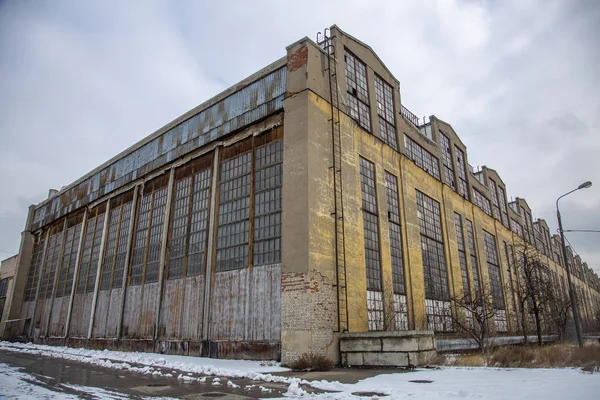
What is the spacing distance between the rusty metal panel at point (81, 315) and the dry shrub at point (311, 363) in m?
16.2

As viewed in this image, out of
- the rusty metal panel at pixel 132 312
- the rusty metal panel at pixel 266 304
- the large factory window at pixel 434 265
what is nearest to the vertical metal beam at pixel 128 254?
the rusty metal panel at pixel 132 312

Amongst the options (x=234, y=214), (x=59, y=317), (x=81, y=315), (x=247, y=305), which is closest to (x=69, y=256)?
(x=59, y=317)

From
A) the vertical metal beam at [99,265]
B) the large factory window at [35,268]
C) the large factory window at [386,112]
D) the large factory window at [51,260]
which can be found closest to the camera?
the large factory window at [386,112]

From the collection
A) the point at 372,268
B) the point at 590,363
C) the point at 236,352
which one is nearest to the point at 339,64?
A: the point at 372,268

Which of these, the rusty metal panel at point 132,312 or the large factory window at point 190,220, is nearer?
the large factory window at point 190,220

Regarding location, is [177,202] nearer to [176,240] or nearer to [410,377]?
[176,240]

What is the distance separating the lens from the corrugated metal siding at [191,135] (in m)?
16.9

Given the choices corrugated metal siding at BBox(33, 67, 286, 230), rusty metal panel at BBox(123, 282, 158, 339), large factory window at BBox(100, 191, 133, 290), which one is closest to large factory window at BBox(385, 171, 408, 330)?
corrugated metal siding at BBox(33, 67, 286, 230)

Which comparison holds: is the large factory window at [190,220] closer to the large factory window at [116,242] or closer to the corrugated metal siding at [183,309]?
the corrugated metal siding at [183,309]

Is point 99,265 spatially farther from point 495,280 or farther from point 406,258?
point 495,280

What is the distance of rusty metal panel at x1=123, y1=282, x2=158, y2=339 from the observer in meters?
18.8

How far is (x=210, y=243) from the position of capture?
1697 centimetres

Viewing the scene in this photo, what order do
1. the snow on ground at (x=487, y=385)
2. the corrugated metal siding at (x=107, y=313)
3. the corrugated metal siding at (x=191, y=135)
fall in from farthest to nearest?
the corrugated metal siding at (x=107, y=313), the corrugated metal siding at (x=191, y=135), the snow on ground at (x=487, y=385)

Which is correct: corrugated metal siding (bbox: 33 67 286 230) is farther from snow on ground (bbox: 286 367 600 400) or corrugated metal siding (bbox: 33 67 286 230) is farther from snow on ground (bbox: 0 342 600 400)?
snow on ground (bbox: 286 367 600 400)
